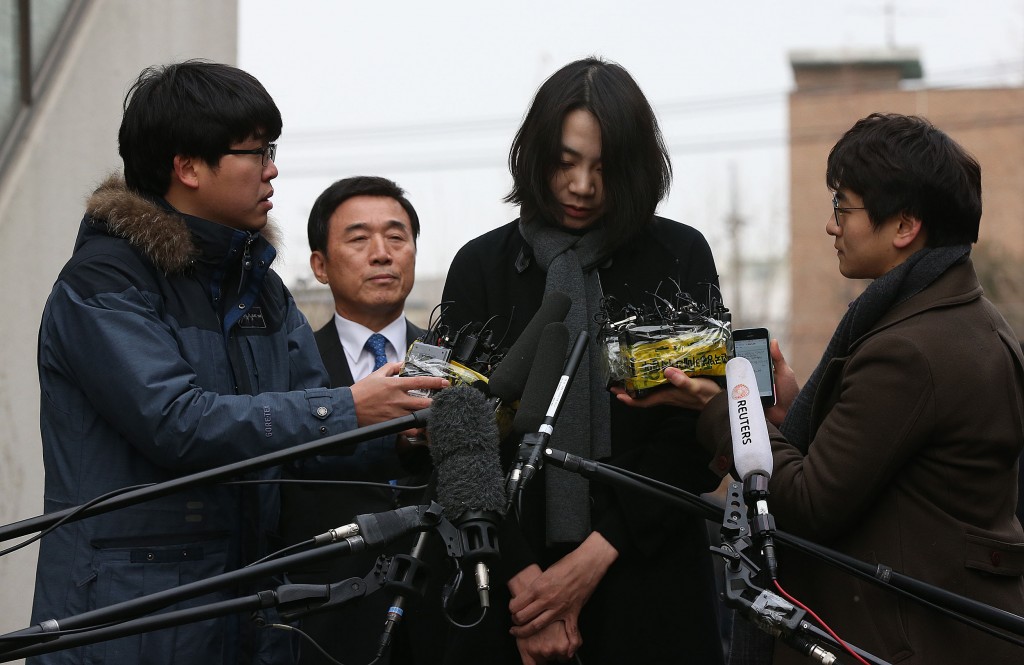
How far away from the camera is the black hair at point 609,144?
3.39 meters

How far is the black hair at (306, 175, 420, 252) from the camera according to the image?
4.96 meters

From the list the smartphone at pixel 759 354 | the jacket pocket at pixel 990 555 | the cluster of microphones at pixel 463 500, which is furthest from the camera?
the smartphone at pixel 759 354

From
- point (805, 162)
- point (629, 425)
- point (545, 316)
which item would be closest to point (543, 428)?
point (545, 316)

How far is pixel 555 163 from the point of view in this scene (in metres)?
3.44

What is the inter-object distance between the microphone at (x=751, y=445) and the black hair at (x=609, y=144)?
957 mm

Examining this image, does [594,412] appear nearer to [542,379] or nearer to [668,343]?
[668,343]

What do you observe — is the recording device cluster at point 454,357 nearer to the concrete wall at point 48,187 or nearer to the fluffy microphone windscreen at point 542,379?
the fluffy microphone windscreen at point 542,379

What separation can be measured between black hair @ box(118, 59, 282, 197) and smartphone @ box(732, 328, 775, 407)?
1353 millimetres

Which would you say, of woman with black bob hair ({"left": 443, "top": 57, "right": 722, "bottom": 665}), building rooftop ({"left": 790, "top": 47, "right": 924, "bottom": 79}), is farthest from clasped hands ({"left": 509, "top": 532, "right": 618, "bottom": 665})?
building rooftop ({"left": 790, "top": 47, "right": 924, "bottom": 79})

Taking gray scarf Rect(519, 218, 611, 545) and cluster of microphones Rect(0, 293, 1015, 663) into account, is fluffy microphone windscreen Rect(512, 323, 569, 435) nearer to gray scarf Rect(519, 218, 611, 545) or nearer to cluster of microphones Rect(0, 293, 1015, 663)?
cluster of microphones Rect(0, 293, 1015, 663)

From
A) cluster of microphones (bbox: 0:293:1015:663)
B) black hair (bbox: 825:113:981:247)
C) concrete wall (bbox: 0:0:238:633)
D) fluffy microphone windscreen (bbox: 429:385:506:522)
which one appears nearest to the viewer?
cluster of microphones (bbox: 0:293:1015:663)

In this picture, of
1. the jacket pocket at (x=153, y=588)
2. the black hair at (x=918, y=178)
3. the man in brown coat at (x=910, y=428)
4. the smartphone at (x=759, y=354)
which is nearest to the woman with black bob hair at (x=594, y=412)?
the smartphone at (x=759, y=354)

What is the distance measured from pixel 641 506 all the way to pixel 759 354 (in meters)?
0.51

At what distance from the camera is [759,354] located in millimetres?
3074
